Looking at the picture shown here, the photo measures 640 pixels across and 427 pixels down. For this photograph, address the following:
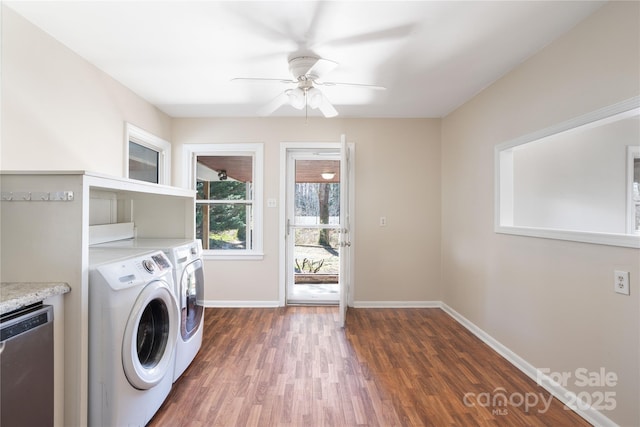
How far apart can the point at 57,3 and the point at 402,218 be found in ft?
11.2

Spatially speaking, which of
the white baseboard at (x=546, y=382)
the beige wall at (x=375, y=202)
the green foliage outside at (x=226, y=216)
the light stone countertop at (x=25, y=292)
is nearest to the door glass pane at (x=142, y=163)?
the beige wall at (x=375, y=202)

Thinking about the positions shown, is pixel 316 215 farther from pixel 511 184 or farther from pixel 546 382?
pixel 546 382

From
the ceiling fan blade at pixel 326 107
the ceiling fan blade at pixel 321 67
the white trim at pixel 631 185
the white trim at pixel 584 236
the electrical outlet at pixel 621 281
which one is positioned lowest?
the electrical outlet at pixel 621 281

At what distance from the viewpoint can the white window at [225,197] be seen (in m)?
3.56

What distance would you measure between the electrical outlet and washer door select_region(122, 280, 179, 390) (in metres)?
2.54

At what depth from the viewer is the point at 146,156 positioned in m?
3.14

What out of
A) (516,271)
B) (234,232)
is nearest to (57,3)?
(234,232)

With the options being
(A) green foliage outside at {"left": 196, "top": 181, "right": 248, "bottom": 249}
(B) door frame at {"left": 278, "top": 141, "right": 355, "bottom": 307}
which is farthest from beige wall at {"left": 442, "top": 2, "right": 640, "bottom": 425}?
(A) green foliage outside at {"left": 196, "top": 181, "right": 248, "bottom": 249}

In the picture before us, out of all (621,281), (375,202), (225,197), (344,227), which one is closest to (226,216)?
(225,197)

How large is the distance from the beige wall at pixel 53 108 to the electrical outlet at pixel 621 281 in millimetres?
3465

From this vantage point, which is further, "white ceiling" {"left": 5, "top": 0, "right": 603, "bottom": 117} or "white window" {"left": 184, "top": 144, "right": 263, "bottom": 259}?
"white window" {"left": 184, "top": 144, "right": 263, "bottom": 259}

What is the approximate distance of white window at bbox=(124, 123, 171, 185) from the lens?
280 cm

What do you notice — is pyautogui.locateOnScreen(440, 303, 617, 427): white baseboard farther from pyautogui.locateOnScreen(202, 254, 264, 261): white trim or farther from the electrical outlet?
pyautogui.locateOnScreen(202, 254, 264, 261): white trim

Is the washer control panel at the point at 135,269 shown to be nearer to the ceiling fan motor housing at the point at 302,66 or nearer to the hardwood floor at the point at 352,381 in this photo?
the hardwood floor at the point at 352,381
